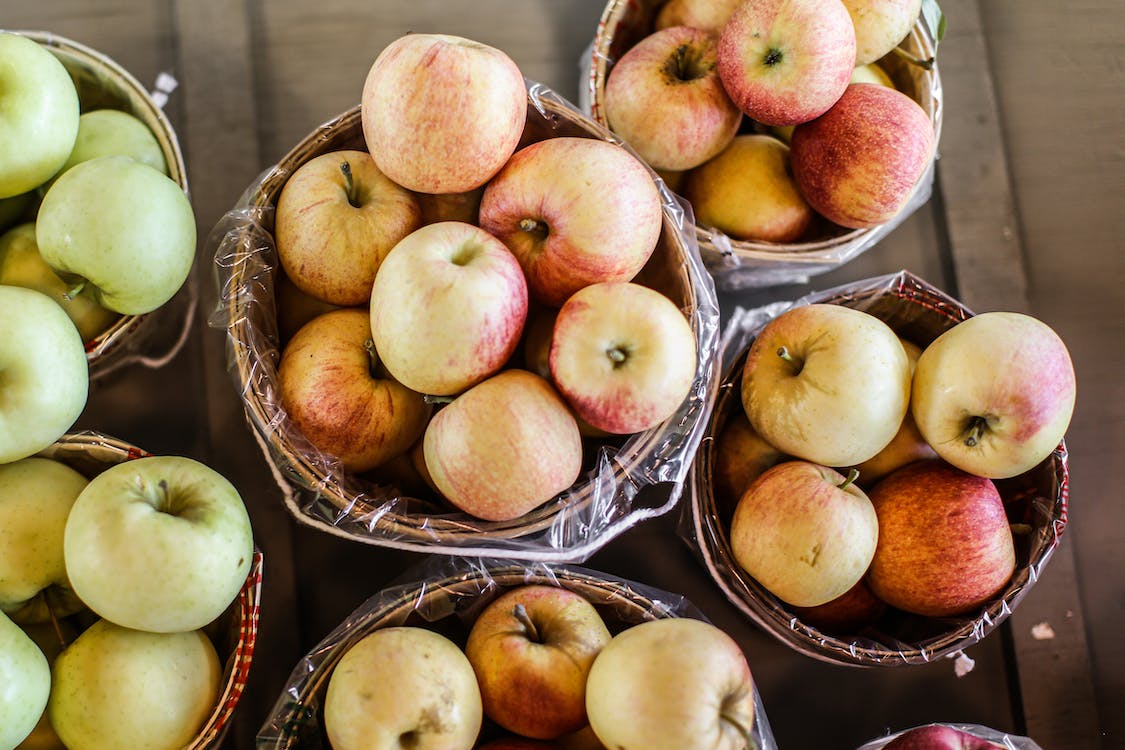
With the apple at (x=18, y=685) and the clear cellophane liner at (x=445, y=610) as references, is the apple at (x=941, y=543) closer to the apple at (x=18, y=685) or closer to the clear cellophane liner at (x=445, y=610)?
the clear cellophane liner at (x=445, y=610)

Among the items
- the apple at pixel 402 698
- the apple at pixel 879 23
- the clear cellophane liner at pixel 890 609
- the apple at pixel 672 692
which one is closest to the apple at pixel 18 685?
the apple at pixel 402 698

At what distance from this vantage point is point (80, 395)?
94 centimetres

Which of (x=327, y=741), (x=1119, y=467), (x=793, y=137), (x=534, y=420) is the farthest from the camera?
(x=1119, y=467)

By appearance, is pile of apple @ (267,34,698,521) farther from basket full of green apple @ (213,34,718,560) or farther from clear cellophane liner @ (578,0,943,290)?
clear cellophane liner @ (578,0,943,290)

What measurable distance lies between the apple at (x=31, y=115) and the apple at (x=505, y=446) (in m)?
0.55

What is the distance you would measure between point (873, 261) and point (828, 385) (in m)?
0.45

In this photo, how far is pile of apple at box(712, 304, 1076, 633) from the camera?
3.18 feet

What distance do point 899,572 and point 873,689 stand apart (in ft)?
0.87

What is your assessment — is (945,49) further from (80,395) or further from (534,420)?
(80,395)

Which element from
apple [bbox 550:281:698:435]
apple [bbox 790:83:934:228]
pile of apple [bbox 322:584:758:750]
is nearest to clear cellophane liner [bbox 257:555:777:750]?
pile of apple [bbox 322:584:758:750]

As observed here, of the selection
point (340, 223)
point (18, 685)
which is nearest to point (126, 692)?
point (18, 685)

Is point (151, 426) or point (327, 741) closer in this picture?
point (327, 741)

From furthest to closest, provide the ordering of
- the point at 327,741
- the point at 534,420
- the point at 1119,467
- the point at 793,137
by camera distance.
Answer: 1. the point at 1119,467
2. the point at 793,137
3. the point at 327,741
4. the point at 534,420

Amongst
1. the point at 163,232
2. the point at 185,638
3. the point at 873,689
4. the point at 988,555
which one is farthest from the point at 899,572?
the point at 163,232
